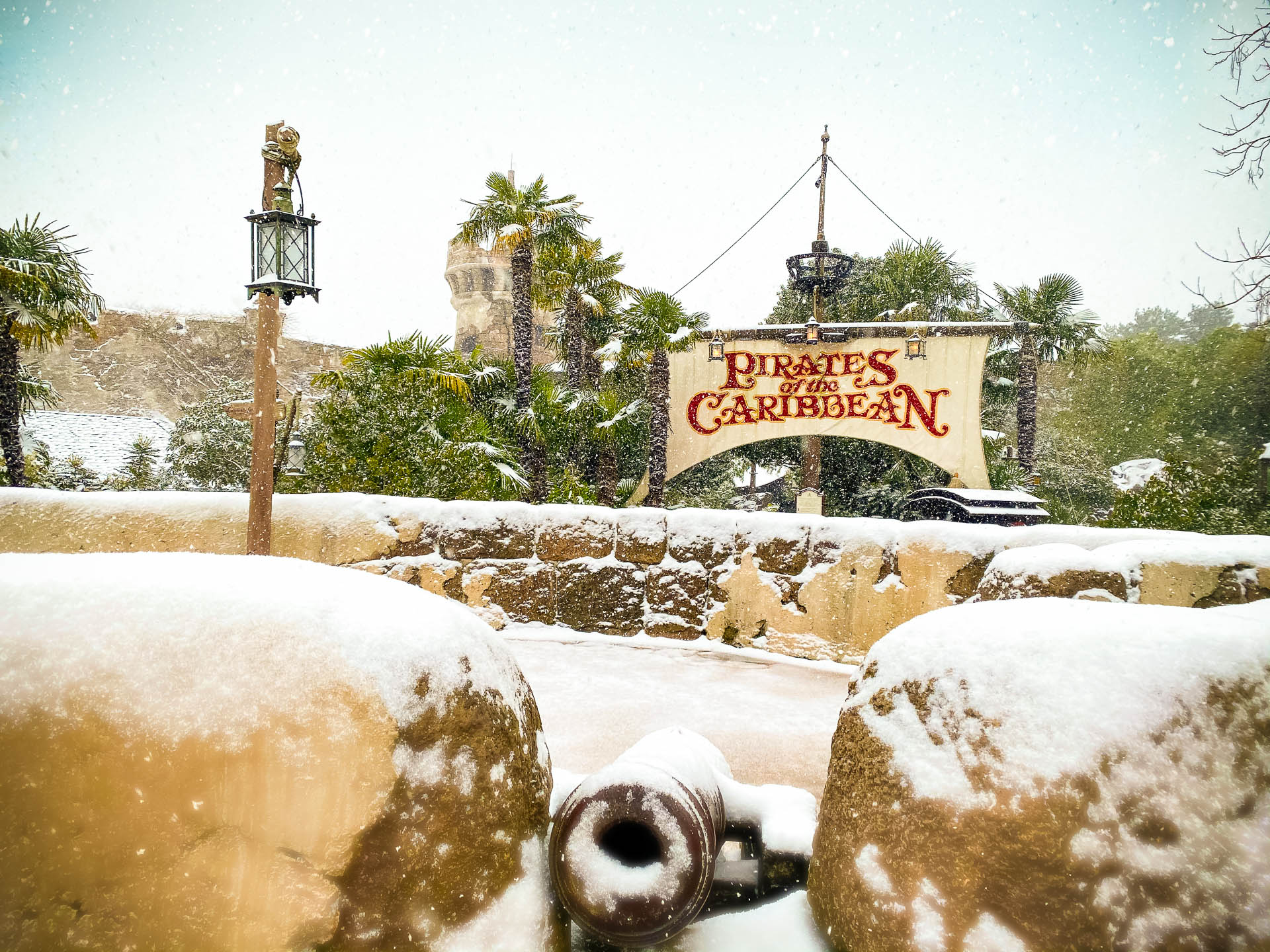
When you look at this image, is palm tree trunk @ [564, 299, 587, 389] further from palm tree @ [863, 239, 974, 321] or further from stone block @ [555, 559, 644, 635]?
stone block @ [555, 559, 644, 635]

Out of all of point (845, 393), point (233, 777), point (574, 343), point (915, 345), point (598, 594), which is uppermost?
point (574, 343)

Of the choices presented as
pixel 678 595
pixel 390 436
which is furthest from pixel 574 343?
pixel 678 595

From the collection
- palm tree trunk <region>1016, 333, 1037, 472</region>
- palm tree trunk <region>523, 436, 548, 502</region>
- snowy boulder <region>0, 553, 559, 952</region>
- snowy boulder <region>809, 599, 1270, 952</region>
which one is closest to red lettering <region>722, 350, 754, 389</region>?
palm tree trunk <region>523, 436, 548, 502</region>

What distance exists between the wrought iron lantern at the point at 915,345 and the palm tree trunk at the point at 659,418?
11.1ft

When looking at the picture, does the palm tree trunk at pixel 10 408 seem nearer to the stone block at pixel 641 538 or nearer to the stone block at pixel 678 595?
the stone block at pixel 641 538

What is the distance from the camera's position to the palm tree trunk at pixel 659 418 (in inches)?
378

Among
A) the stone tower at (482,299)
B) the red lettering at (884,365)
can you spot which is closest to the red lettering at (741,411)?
the red lettering at (884,365)

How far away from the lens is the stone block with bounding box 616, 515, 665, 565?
14.7 feet

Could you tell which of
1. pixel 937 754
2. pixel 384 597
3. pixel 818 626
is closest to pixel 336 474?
pixel 818 626

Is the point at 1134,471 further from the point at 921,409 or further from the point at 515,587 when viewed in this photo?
the point at 515,587

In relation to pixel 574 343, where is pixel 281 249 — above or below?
below

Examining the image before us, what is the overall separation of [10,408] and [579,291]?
954cm

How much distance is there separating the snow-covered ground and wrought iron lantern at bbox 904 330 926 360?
621cm

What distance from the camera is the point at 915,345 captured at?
29.4 ft
